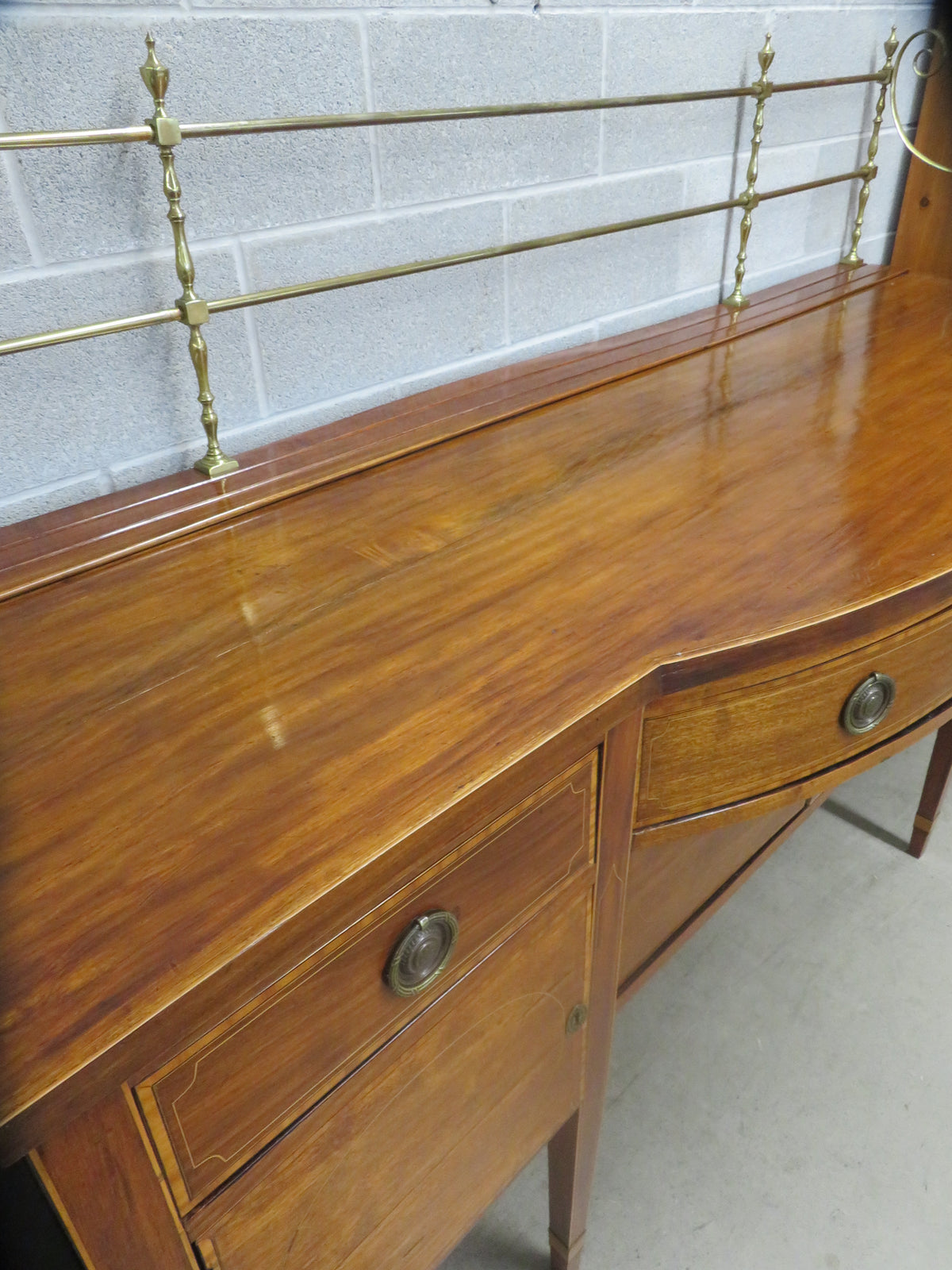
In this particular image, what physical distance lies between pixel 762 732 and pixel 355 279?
1.76 feet

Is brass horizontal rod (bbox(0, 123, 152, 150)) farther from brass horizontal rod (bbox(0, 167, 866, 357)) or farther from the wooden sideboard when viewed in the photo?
the wooden sideboard

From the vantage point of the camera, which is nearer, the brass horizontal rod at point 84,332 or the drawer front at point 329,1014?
the drawer front at point 329,1014

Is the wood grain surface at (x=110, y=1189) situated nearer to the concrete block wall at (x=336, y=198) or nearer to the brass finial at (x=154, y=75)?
the concrete block wall at (x=336, y=198)

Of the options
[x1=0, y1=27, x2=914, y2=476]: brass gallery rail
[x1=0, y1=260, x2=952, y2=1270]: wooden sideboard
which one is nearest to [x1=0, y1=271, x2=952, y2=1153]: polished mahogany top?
[x1=0, y1=260, x2=952, y2=1270]: wooden sideboard

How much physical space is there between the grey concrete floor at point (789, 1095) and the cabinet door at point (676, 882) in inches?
8.7

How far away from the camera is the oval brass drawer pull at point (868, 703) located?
2.29 feet

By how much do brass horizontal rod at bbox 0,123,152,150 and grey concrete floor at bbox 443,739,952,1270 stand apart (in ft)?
3.42

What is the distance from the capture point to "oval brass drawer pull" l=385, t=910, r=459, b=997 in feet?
1.57

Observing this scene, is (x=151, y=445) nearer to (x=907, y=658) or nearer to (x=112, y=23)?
(x=112, y=23)

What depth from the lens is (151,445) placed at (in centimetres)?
80

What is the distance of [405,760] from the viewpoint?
478mm

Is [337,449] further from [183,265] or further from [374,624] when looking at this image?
[374,624]

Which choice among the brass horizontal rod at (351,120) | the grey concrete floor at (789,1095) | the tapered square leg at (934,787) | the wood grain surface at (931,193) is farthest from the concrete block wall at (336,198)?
the grey concrete floor at (789,1095)

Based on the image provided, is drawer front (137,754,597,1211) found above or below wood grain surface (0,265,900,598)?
below
